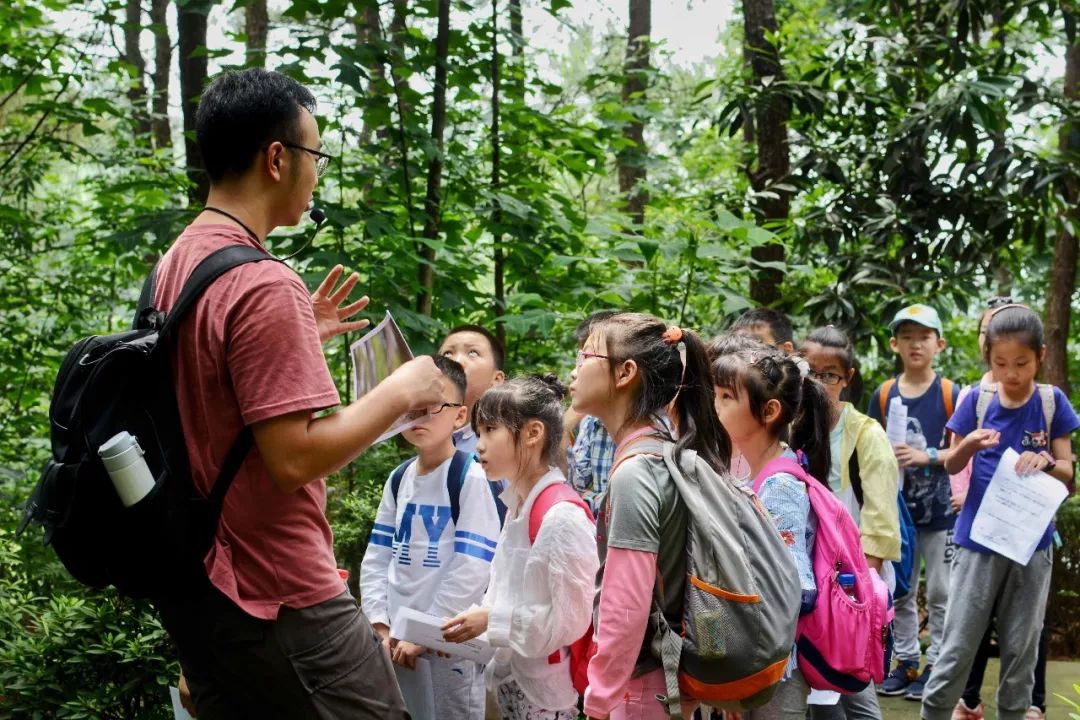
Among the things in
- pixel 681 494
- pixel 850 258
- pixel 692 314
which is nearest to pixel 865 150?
pixel 850 258

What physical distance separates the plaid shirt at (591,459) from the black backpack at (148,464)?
112 inches

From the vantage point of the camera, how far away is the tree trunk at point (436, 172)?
6.06 meters

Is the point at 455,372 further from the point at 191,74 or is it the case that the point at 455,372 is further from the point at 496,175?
the point at 191,74

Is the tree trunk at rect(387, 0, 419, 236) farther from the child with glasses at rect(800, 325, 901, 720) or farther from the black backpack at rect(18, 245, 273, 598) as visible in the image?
the black backpack at rect(18, 245, 273, 598)

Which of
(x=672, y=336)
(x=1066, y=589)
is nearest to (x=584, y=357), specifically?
(x=672, y=336)

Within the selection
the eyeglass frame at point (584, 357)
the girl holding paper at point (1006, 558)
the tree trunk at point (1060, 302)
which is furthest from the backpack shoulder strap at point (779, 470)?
the tree trunk at point (1060, 302)

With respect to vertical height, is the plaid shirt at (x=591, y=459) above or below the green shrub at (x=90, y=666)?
above

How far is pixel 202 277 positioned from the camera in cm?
204

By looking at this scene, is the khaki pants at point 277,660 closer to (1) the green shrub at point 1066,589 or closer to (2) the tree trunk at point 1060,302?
(1) the green shrub at point 1066,589

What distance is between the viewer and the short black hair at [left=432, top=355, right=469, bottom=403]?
4.25 metres

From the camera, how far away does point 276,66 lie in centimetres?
566

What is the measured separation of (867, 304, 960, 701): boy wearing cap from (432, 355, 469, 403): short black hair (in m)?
2.72

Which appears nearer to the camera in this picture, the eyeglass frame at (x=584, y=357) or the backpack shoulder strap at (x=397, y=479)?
the eyeglass frame at (x=584, y=357)

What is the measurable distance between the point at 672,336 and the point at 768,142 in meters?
5.70
